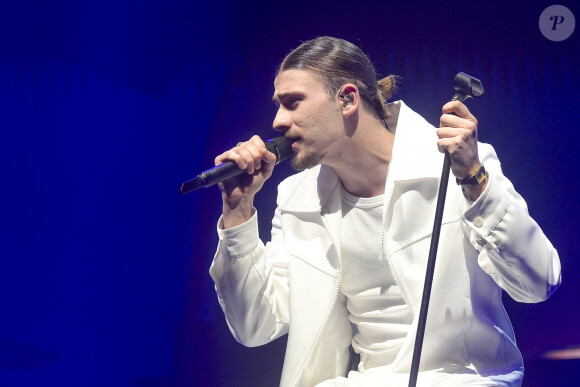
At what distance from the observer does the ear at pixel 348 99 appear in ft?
6.95

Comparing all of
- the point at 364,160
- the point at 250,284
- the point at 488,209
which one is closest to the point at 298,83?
the point at 364,160

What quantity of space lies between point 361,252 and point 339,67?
0.54 meters

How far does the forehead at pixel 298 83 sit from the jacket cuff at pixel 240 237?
0.37 meters

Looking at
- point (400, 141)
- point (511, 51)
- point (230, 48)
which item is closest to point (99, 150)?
point (230, 48)

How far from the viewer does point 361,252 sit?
2.08 meters

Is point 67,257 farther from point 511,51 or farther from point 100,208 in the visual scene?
point 511,51

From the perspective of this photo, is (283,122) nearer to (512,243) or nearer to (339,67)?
(339,67)

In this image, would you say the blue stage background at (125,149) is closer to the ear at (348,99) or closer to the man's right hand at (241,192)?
the ear at (348,99)

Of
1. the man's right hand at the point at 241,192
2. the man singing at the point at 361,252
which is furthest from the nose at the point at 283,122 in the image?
the man's right hand at the point at 241,192

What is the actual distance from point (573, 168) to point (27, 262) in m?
1.80

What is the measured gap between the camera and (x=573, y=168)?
92.0 inches

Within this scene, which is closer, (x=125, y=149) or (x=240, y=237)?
(x=240, y=237)

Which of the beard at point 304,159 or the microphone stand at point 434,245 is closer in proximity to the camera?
the microphone stand at point 434,245

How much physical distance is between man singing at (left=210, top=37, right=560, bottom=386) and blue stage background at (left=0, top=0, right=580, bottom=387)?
0.33 metres
